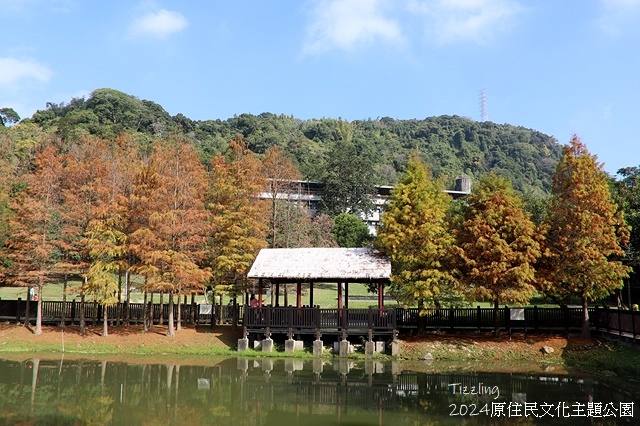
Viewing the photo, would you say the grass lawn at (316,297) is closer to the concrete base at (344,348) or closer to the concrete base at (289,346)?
the concrete base at (289,346)

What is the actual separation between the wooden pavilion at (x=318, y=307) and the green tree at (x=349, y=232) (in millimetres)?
31607

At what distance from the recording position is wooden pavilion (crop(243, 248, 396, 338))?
86.9 feet

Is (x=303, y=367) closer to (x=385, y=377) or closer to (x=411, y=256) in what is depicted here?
(x=385, y=377)

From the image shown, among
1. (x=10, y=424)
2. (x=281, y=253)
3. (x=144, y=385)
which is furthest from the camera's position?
(x=281, y=253)

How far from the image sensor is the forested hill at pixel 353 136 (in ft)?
303

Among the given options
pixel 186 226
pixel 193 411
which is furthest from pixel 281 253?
pixel 193 411

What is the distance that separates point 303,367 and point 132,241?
12.5m

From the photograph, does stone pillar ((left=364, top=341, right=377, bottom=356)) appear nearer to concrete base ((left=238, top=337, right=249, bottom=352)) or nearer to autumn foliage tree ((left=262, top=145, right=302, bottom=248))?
concrete base ((left=238, top=337, right=249, bottom=352))

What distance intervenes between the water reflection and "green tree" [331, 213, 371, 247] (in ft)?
120

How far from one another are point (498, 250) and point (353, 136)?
12028 centimetres

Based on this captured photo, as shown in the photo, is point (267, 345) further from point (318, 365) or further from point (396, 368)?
point (396, 368)

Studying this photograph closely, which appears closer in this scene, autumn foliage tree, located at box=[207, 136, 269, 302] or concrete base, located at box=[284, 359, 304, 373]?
concrete base, located at box=[284, 359, 304, 373]

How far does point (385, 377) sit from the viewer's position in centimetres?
A: 2084

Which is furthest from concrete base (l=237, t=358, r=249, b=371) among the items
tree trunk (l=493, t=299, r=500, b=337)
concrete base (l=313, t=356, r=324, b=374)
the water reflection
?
tree trunk (l=493, t=299, r=500, b=337)
